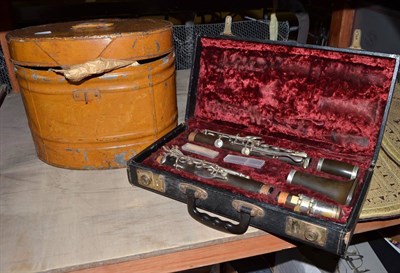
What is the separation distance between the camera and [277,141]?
1.36m

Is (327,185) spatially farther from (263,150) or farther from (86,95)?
(86,95)

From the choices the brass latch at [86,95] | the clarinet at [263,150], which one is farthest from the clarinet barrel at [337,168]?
the brass latch at [86,95]

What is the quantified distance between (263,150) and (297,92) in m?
0.25

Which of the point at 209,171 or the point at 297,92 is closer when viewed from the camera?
the point at 209,171

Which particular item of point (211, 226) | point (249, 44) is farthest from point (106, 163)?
point (249, 44)

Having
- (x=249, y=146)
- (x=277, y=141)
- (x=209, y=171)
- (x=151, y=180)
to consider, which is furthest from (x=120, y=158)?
(x=277, y=141)

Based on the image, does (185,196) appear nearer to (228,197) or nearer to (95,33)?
(228,197)

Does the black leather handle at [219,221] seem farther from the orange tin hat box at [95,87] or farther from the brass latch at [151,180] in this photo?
the orange tin hat box at [95,87]

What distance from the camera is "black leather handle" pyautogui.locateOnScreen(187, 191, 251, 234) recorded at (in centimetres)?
100

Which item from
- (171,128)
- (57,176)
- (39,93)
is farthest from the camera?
(171,128)

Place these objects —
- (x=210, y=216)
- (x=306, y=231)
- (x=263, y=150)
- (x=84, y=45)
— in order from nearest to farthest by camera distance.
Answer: (x=306, y=231)
(x=210, y=216)
(x=84, y=45)
(x=263, y=150)

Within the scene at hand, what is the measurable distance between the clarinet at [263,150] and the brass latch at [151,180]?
0.93 feet

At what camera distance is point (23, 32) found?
4.28 feet

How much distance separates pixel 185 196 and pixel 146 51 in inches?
20.5
